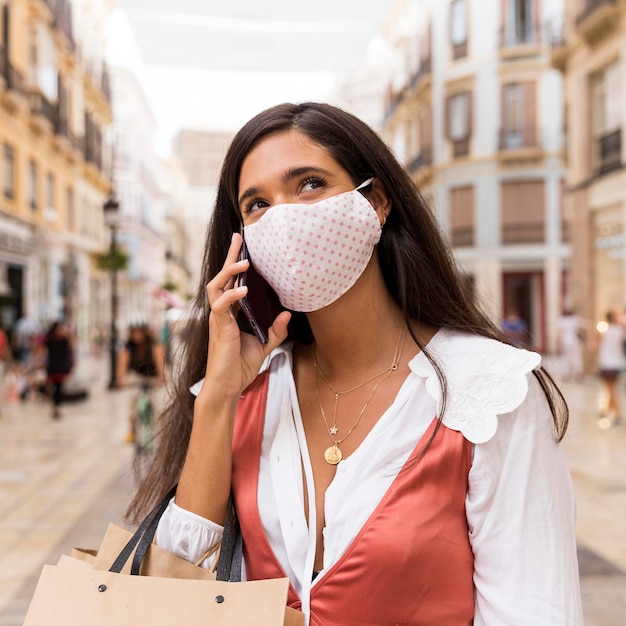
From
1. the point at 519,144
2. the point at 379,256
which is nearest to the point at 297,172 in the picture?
the point at 379,256

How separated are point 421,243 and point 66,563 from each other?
3.13ft

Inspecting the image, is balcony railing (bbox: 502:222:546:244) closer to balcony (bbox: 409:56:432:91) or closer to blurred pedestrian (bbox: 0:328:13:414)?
balcony (bbox: 409:56:432:91)

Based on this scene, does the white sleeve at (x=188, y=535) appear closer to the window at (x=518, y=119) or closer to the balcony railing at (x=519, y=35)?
the balcony railing at (x=519, y=35)

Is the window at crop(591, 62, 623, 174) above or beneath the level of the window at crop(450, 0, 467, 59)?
beneath

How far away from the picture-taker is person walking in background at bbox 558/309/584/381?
13867 mm

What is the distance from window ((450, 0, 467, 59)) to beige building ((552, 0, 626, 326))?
6.95ft

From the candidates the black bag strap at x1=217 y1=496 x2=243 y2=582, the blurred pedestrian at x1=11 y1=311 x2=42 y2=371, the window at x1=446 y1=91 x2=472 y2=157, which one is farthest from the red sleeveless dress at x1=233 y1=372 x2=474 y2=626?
the window at x1=446 y1=91 x2=472 y2=157

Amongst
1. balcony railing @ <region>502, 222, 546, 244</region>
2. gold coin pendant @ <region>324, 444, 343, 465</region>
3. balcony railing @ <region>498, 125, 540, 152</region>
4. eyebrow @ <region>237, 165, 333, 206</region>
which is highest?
balcony railing @ <region>498, 125, 540, 152</region>

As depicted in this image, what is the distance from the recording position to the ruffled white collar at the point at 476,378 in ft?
4.31

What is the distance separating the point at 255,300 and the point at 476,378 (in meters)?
0.51

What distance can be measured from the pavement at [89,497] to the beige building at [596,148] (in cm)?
516

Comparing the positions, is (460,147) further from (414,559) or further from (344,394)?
(414,559)

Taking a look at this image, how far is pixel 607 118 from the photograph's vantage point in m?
14.5

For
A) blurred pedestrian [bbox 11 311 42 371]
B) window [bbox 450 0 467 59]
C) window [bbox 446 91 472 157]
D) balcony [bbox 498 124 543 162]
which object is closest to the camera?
blurred pedestrian [bbox 11 311 42 371]
